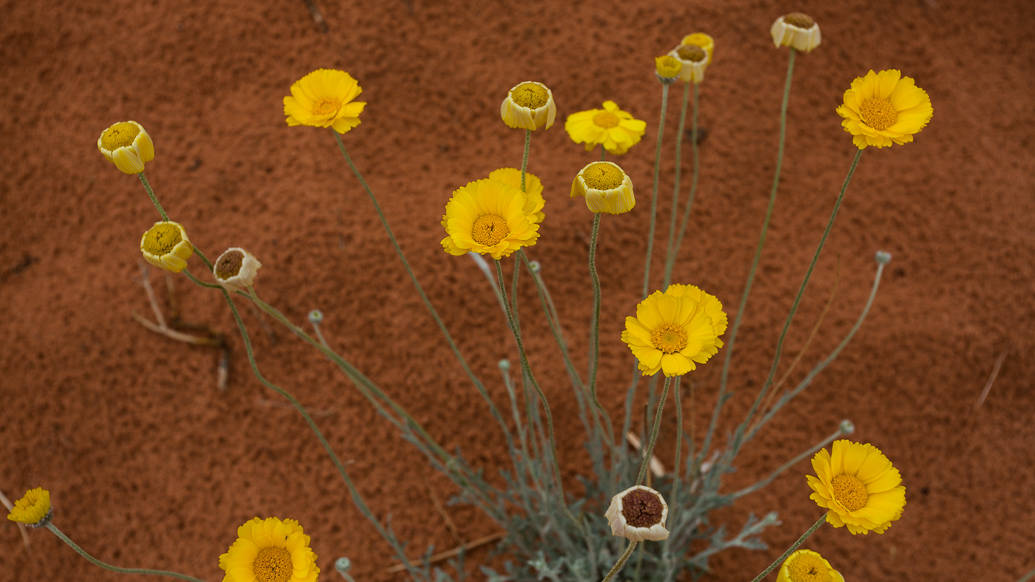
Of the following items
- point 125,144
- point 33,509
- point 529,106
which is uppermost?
point 125,144

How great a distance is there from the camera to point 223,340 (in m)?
2.15

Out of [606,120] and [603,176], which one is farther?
[606,120]

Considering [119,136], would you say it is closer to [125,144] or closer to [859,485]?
[125,144]

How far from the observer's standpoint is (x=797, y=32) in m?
1.45

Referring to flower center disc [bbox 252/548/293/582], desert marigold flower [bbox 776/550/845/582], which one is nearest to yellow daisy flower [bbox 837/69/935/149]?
desert marigold flower [bbox 776/550/845/582]

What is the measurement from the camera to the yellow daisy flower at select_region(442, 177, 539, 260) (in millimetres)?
1066

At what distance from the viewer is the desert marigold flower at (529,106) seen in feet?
3.87

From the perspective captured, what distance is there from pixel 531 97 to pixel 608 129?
8.8 inches

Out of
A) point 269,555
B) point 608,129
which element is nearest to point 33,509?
point 269,555

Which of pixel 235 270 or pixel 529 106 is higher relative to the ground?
pixel 529 106

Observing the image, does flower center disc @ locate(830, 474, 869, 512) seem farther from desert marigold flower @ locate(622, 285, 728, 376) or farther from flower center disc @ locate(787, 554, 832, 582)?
desert marigold flower @ locate(622, 285, 728, 376)

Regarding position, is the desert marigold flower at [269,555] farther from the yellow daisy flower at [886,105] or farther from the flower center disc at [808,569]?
the yellow daisy flower at [886,105]

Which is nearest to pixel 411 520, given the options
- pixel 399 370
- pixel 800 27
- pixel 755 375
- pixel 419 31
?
pixel 399 370

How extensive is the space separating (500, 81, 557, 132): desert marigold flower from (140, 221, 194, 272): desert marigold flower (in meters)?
0.56
